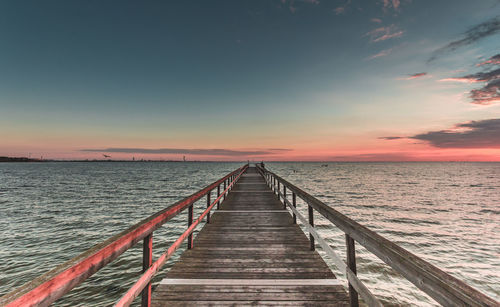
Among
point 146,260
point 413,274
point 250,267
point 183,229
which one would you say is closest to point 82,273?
point 146,260

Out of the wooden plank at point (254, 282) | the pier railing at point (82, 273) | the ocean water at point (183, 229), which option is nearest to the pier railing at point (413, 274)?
the wooden plank at point (254, 282)

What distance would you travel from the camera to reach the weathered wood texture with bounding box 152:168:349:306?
2877mm

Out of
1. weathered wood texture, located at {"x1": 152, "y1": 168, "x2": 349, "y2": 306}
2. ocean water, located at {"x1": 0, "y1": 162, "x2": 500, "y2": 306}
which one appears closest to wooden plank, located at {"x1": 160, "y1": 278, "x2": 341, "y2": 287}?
weathered wood texture, located at {"x1": 152, "y1": 168, "x2": 349, "y2": 306}

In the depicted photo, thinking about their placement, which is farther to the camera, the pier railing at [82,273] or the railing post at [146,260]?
the railing post at [146,260]

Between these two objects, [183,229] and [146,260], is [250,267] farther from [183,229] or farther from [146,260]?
[183,229]

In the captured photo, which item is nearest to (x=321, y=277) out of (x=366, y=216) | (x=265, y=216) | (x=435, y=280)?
(x=435, y=280)

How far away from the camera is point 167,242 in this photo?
8961 mm

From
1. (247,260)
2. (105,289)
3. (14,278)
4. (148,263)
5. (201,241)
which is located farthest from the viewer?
(14,278)

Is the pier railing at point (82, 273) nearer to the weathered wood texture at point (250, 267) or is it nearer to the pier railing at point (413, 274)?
the weathered wood texture at point (250, 267)

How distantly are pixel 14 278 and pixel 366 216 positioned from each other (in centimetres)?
1626

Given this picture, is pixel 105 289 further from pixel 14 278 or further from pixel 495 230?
pixel 495 230

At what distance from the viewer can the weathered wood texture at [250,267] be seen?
2877 millimetres

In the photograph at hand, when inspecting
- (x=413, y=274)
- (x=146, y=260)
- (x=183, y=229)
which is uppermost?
(x=413, y=274)

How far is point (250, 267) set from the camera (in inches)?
147
